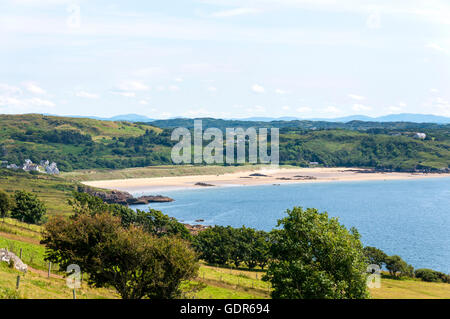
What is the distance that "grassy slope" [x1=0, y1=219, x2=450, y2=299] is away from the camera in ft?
118

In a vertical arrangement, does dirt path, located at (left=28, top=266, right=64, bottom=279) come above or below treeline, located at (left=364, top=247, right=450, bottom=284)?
above

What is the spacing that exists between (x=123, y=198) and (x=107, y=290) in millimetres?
147319

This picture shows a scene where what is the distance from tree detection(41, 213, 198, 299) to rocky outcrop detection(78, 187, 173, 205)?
143 m

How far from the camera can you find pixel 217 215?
158000 millimetres

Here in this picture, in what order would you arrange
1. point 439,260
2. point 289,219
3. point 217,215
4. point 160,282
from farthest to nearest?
point 217,215 < point 439,260 < point 289,219 < point 160,282

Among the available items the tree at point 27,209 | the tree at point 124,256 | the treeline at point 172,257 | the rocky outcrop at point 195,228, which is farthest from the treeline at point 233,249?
the tree at point 124,256

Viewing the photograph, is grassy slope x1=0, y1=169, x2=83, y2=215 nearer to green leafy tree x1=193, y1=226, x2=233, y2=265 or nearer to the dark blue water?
the dark blue water

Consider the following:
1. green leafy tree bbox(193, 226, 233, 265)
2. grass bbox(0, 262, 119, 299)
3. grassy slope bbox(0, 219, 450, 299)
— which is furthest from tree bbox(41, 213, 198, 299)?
green leafy tree bbox(193, 226, 233, 265)

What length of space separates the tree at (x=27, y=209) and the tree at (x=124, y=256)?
198 feet

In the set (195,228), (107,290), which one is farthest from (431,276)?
(107,290)
